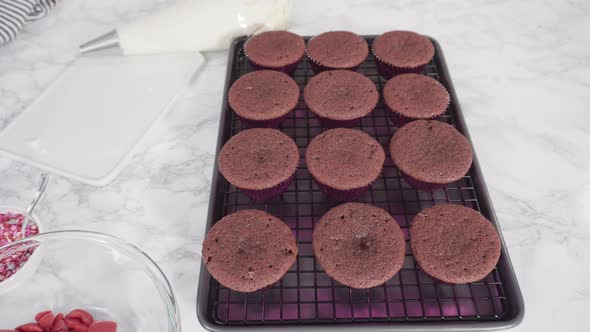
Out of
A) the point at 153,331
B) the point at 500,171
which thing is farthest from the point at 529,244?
the point at 153,331

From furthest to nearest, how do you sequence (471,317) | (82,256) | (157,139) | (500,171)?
(157,139), (500,171), (82,256), (471,317)

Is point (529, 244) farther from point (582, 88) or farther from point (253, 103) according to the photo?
point (253, 103)

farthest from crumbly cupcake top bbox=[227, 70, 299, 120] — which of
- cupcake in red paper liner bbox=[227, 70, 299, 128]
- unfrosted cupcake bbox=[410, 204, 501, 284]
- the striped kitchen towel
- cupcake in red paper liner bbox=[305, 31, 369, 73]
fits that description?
the striped kitchen towel

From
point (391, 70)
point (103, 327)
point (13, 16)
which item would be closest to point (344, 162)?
point (391, 70)

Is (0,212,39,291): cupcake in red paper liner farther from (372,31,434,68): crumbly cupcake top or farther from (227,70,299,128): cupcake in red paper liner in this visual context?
(372,31,434,68): crumbly cupcake top

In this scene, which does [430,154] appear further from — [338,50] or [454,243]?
[338,50]
